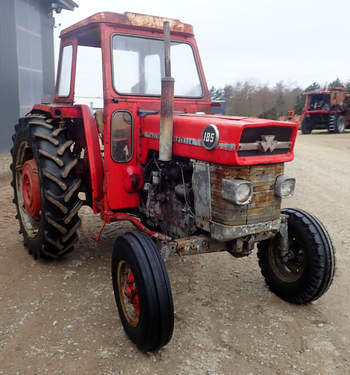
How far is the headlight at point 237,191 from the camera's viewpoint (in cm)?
264

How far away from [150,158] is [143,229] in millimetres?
669

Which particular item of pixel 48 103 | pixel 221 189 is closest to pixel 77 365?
pixel 221 189

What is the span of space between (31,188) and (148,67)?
5.54 feet

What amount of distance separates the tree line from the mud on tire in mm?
27271

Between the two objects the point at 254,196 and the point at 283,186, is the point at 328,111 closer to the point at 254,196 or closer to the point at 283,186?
the point at 283,186

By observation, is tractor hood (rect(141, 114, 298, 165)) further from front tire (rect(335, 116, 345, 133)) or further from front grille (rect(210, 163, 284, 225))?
front tire (rect(335, 116, 345, 133))

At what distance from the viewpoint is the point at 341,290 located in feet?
11.9

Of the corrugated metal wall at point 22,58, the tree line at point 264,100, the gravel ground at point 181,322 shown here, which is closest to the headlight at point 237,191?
the gravel ground at point 181,322

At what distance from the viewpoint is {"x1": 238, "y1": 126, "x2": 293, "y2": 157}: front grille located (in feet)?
8.75

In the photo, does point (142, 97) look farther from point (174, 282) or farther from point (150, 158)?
point (174, 282)

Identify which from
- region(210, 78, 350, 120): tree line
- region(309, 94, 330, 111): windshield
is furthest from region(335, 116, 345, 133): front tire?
region(210, 78, 350, 120): tree line

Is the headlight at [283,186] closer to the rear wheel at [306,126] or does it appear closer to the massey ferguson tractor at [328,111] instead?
the massey ferguson tractor at [328,111]

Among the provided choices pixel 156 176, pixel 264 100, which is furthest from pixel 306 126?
pixel 156 176

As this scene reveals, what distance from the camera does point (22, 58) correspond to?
11461mm
